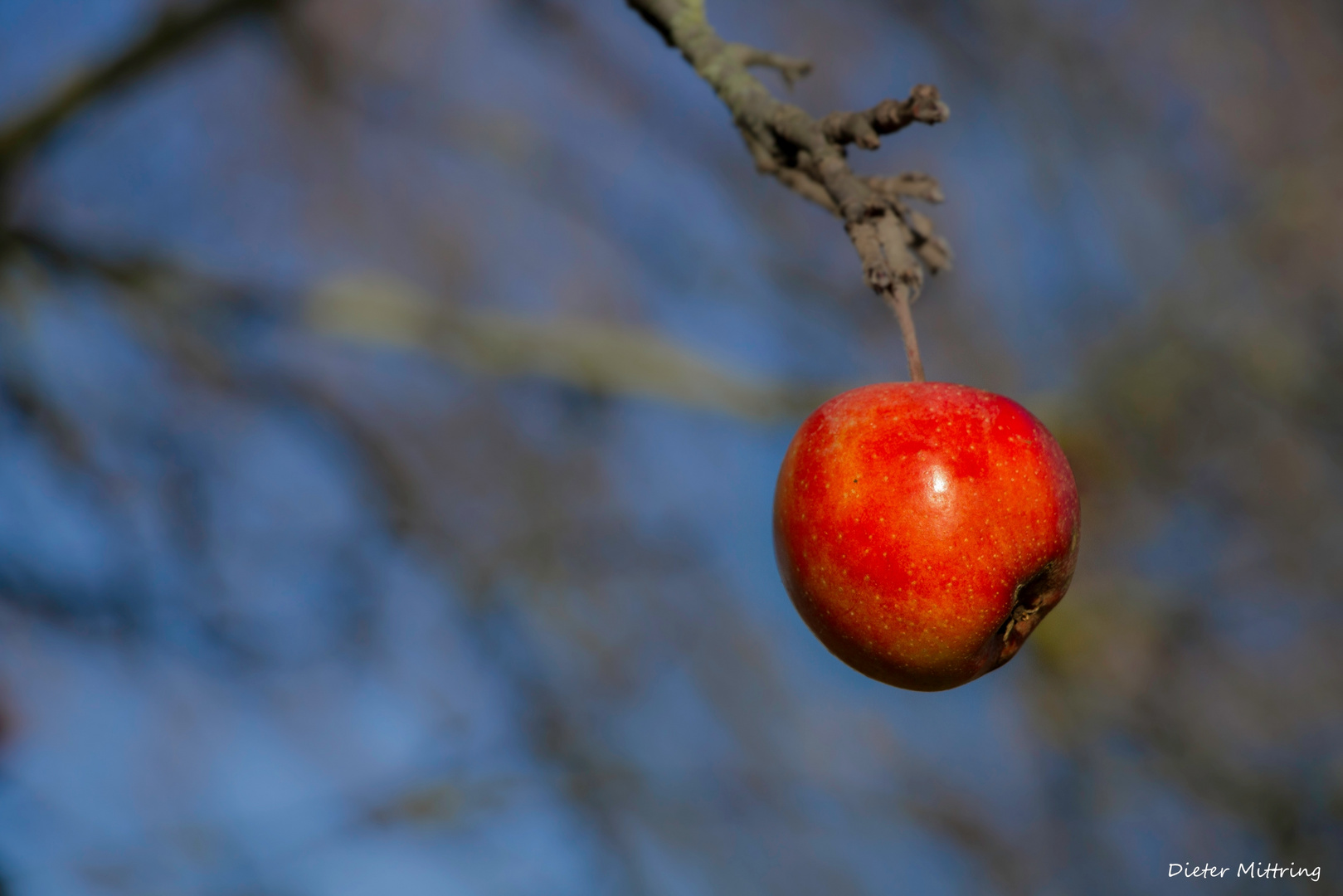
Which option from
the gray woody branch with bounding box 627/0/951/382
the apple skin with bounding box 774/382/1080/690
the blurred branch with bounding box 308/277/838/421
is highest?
the blurred branch with bounding box 308/277/838/421

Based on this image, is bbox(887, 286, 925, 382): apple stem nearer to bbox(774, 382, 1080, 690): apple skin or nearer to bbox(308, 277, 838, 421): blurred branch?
bbox(774, 382, 1080, 690): apple skin

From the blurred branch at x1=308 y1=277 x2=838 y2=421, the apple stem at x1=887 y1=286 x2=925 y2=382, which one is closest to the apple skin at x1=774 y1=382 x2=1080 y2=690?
the apple stem at x1=887 y1=286 x2=925 y2=382

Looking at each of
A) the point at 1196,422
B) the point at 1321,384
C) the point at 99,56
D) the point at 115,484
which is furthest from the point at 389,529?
the point at 1321,384

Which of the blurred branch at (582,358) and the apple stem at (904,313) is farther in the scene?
the blurred branch at (582,358)

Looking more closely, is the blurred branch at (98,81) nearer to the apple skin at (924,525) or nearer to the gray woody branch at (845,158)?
the gray woody branch at (845,158)

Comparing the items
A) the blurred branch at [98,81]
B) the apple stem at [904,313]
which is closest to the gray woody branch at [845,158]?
the apple stem at [904,313]

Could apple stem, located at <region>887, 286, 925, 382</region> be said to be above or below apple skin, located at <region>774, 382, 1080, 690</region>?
above

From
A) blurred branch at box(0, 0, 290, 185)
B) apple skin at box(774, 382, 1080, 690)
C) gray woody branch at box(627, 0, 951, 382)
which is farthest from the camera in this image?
blurred branch at box(0, 0, 290, 185)
